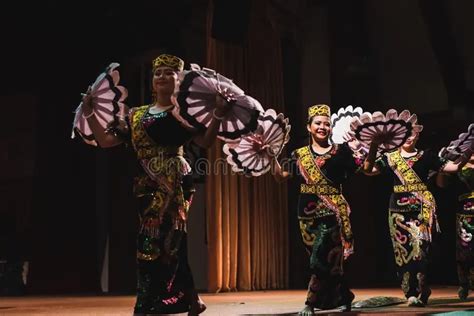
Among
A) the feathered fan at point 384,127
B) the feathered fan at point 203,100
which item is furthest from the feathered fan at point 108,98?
the feathered fan at point 384,127

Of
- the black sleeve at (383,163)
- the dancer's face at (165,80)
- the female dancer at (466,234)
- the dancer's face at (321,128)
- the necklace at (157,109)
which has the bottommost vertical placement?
the female dancer at (466,234)

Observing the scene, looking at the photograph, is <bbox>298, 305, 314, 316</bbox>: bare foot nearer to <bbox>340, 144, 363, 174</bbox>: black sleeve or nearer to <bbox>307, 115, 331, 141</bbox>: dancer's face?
<bbox>340, 144, 363, 174</bbox>: black sleeve

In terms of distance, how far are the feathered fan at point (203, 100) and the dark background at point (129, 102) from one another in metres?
4.97

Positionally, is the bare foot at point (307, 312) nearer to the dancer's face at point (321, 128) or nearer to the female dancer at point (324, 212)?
the female dancer at point (324, 212)

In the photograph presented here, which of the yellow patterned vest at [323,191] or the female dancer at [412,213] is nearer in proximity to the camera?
the yellow patterned vest at [323,191]

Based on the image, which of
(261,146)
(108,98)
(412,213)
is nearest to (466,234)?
(412,213)

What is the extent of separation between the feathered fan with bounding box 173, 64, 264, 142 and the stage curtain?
4.78 m

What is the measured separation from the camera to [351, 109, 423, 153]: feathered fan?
12.4 feet

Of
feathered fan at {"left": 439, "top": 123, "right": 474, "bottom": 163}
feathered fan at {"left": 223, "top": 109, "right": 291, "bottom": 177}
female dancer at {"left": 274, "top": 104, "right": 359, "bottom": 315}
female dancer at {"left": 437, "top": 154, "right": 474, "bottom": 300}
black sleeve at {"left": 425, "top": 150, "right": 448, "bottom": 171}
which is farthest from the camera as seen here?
female dancer at {"left": 437, "top": 154, "right": 474, "bottom": 300}

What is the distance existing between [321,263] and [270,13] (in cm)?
493

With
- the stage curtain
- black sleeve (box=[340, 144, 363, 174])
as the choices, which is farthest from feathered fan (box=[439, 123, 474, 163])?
the stage curtain

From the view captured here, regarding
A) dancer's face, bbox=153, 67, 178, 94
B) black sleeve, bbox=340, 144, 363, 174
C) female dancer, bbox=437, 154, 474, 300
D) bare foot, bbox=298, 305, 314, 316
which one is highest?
dancer's face, bbox=153, 67, 178, 94

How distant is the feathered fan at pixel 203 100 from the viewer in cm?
281

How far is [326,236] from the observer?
386 cm
